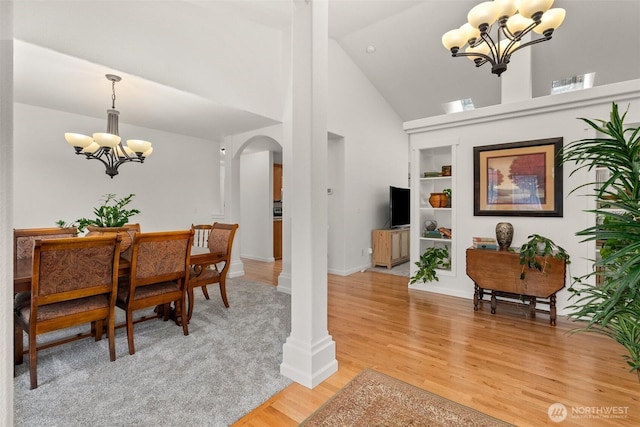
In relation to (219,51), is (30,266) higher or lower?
lower

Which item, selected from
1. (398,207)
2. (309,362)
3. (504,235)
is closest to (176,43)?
(309,362)

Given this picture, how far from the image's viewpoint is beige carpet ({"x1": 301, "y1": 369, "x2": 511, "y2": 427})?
5.12 feet

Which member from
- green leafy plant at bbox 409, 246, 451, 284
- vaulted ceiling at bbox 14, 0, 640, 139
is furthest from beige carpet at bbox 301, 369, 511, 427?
vaulted ceiling at bbox 14, 0, 640, 139

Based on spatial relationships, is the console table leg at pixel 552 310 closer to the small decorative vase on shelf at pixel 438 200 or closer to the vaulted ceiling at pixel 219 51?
the small decorative vase on shelf at pixel 438 200

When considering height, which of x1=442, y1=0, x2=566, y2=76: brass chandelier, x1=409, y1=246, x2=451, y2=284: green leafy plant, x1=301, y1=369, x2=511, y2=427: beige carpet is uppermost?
x1=442, y1=0, x2=566, y2=76: brass chandelier

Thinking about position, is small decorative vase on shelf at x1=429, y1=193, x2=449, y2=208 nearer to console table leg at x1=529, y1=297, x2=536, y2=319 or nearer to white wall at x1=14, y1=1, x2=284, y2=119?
console table leg at x1=529, y1=297, x2=536, y2=319

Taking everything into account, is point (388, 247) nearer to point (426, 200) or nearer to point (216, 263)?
point (426, 200)

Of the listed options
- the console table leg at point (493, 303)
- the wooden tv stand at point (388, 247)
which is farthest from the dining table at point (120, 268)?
the wooden tv stand at point (388, 247)

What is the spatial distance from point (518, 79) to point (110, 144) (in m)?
4.57

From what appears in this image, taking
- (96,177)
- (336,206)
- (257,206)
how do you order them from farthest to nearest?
1. (257,206)
2. (336,206)
3. (96,177)

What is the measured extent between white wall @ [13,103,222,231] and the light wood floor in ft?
11.0

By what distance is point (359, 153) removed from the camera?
5.39 meters

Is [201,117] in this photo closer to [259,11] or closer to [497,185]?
[259,11]

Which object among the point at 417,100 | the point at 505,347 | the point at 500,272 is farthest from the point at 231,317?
the point at 417,100
